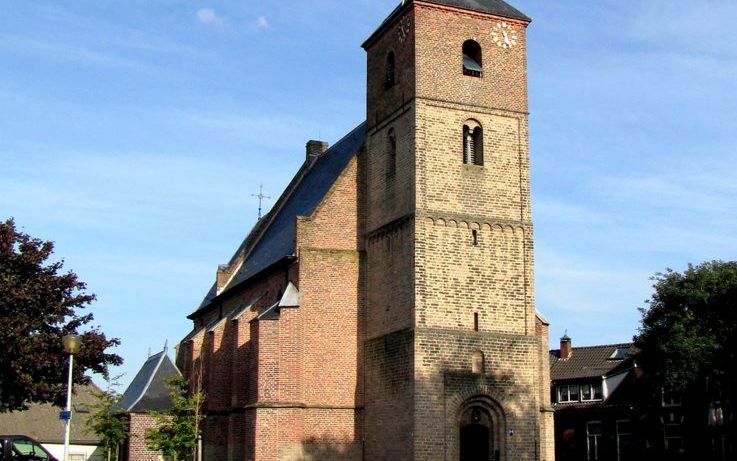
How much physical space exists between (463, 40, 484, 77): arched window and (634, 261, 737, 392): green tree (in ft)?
63.7

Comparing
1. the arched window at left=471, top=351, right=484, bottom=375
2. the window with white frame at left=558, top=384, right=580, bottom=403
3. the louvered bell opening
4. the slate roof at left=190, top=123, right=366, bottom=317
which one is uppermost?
the louvered bell opening

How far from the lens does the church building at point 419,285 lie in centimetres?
2775

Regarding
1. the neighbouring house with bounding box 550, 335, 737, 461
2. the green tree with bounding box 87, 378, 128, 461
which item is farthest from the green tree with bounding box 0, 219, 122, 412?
the neighbouring house with bounding box 550, 335, 737, 461

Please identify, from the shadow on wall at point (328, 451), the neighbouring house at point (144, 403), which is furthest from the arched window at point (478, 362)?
the neighbouring house at point (144, 403)

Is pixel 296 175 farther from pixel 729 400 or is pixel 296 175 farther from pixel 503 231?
pixel 729 400

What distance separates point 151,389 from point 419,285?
16095 mm

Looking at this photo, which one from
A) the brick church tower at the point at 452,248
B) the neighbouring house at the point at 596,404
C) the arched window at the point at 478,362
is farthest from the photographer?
the neighbouring house at the point at 596,404

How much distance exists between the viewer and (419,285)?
27656 mm

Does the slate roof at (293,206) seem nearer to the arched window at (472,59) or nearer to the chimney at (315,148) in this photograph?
the chimney at (315,148)

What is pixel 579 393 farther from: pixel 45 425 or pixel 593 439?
pixel 45 425

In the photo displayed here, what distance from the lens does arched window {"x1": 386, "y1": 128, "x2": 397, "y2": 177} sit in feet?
100

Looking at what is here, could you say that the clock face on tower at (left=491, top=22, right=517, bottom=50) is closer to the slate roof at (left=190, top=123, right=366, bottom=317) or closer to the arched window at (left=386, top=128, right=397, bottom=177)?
the arched window at (left=386, top=128, right=397, bottom=177)

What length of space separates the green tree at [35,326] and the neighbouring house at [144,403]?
2.13m

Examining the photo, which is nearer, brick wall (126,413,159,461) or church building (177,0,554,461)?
church building (177,0,554,461)
